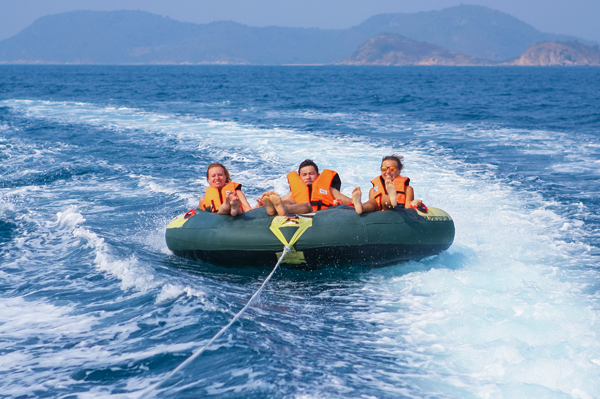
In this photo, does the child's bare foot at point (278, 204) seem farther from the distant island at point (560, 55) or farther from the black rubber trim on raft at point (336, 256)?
the distant island at point (560, 55)

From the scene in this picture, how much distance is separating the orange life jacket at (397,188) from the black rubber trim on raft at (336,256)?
0.52 meters

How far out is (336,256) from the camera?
16.6 ft

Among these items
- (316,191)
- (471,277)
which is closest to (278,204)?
(316,191)

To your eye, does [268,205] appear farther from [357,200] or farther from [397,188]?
[397,188]

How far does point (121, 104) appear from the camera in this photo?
22.7 metres

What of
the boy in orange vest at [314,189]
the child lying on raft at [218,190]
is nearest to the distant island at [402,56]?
the boy in orange vest at [314,189]

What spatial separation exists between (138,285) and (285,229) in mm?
1369

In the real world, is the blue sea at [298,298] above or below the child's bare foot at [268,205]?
below

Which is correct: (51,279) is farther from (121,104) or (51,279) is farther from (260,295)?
(121,104)

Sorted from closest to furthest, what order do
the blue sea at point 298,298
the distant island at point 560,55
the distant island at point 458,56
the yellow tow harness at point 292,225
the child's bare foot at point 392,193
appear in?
the blue sea at point 298,298, the yellow tow harness at point 292,225, the child's bare foot at point 392,193, the distant island at point 560,55, the distant island at point 458,56

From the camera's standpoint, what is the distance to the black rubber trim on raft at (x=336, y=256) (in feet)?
16.4

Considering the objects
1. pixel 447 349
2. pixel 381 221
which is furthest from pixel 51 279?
pixel 447 349

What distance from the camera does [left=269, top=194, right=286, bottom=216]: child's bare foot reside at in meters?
4.98

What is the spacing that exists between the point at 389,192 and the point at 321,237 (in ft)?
2.54
